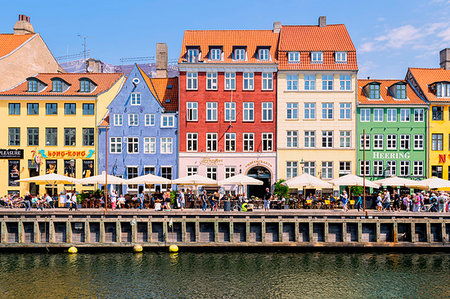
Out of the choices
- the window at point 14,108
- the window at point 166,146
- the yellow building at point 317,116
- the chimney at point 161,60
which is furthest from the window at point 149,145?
the window at point 14,108

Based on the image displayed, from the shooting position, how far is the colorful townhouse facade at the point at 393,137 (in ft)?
152

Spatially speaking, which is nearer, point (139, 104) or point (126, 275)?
point (126, 275)

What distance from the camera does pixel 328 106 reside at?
46875mm

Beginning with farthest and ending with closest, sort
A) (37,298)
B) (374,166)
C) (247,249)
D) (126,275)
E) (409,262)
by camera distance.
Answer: (374,166), (247,249), (409,262), (126,275), (37,298)

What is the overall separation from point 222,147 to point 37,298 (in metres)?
27.7

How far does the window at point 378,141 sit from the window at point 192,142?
66.4ft

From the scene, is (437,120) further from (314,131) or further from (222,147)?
(222,147)

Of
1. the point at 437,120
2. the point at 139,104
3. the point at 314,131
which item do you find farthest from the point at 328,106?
the point at 139,104

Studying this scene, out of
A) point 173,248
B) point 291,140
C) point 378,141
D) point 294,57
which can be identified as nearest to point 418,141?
point 378,141

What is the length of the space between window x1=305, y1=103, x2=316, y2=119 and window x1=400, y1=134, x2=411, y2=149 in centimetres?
1026

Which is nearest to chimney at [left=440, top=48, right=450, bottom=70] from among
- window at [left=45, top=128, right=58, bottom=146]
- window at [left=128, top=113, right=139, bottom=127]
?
window at [left=128, top=113, right=139, bottom=127]

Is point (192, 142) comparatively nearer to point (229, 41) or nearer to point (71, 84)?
point (229, 41)

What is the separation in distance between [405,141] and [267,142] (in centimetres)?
1570

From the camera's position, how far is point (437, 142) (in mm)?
46594
